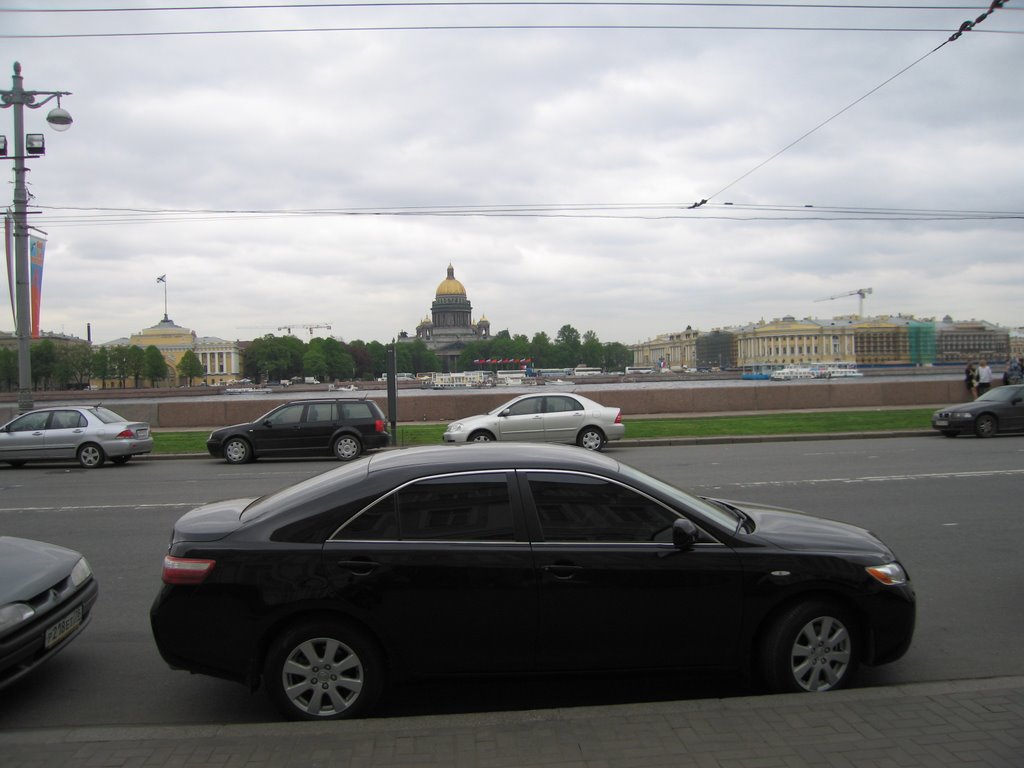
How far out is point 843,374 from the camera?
2734 inches

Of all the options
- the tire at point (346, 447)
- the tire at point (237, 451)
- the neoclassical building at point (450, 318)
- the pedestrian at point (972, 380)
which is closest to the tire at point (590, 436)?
the tire at point (346, 447)

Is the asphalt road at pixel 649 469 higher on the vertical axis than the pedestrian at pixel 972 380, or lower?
lower

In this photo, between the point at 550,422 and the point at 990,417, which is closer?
the point at 550,422

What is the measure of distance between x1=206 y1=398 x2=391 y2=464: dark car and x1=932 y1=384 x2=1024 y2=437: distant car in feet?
47.1

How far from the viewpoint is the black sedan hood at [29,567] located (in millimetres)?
4539

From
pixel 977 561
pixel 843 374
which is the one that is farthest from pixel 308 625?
pixel 843 374

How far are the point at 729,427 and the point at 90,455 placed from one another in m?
16.4

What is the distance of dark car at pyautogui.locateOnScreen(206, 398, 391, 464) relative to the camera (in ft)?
58.9

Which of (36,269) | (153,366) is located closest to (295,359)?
(153,366)

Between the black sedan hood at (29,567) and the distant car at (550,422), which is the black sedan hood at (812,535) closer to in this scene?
the black sedan hood at (29,567)

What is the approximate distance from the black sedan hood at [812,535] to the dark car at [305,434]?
14.1m

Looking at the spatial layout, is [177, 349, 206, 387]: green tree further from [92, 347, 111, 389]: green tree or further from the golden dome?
the golden dome

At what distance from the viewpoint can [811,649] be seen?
4.30 metres

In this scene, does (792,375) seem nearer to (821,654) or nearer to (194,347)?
(821,654)
